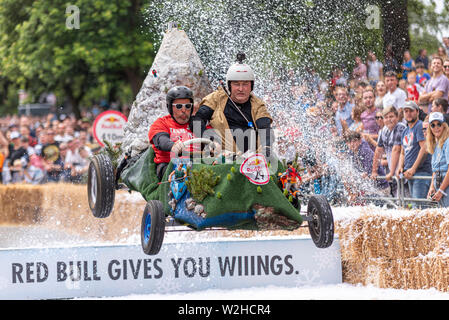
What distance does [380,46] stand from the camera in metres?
17.4

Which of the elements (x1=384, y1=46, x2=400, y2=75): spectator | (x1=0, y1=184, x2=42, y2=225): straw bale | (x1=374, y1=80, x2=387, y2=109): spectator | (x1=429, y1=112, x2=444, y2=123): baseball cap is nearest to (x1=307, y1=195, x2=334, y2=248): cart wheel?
(x1=429, y1=112, x2=444, y2=123): baseball cap

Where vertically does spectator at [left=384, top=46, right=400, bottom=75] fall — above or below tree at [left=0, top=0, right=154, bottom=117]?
below

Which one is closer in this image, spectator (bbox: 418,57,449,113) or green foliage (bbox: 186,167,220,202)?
green foliage (bbox: 186,167,220,202)

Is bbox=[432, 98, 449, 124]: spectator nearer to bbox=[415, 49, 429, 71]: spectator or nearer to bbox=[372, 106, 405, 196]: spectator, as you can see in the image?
bbox=[372, 106, 405, 196]: spectator

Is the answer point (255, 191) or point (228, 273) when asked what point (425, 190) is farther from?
point (255, 191)

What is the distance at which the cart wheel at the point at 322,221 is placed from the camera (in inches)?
302

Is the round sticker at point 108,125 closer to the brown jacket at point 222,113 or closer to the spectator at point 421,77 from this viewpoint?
the spectator at point 421,77

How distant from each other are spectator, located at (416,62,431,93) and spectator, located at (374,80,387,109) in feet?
2.05

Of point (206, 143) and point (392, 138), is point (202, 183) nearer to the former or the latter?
point (206, 143)

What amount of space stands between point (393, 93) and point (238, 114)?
664 centimetres

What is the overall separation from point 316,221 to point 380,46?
10.2 m

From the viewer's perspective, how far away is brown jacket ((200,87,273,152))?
333 inches

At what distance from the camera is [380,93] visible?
49.2 feet

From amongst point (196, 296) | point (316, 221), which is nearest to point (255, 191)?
point (316, 221)
